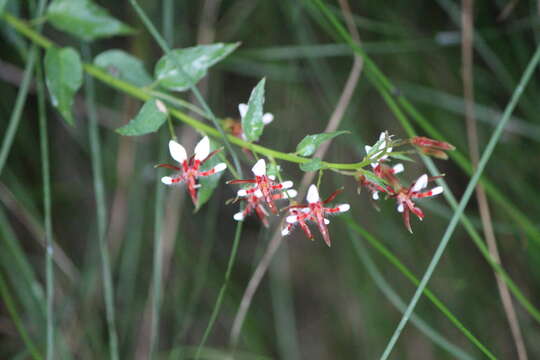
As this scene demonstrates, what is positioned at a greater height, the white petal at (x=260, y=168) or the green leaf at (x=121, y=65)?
the green leaf at (x=121, y=65)

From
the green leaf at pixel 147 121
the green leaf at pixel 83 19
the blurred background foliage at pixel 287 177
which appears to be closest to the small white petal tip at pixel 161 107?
the green leaf at pixel 147 121

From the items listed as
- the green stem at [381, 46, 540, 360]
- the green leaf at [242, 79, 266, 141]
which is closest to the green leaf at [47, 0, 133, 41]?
the green leaf at [242, 79, 266, 141]

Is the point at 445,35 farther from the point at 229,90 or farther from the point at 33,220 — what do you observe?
the point at 33,220

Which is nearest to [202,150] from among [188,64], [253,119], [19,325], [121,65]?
[253,119]

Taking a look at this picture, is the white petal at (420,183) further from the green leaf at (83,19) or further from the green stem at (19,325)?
the green stem at (19,325)

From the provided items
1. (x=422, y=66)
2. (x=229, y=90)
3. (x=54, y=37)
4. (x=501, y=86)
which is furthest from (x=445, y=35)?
(x=54, y=37)

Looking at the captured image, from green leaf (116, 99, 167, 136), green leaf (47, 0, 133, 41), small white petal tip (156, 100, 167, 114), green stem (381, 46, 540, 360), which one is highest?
green leaf (47, 0, 133, 41)

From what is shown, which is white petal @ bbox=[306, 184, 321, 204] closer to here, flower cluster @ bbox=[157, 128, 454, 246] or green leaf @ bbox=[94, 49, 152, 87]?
flower cluster @ bbox=[157, 128, 454, 246]
